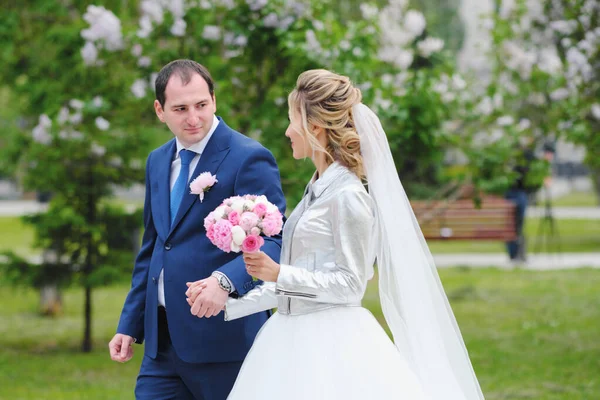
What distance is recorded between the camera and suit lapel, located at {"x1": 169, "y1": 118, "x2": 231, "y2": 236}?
4.18 meters

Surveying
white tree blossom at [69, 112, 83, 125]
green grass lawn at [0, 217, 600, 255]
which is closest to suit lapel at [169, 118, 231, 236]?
white tree blossom at [69, 112, 83, 125]

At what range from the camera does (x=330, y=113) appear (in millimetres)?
3873

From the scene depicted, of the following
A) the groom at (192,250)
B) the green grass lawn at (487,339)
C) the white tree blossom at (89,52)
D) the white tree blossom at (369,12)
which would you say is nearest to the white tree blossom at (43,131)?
the white tree blossom at (89,52)

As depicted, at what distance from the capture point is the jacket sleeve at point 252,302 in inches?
154

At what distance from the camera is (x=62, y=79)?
1001 cm

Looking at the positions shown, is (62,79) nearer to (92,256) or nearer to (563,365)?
(92,256)

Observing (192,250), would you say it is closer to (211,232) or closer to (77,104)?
(211,232)

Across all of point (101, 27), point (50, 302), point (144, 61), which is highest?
point (101, 27)

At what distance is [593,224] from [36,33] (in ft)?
57.9

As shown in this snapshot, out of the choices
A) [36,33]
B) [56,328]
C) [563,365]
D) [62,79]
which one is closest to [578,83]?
[563,365]

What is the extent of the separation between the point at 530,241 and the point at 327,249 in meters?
18.6

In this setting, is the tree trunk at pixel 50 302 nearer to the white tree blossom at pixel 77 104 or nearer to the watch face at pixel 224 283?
the white tree blossom at pixel 77 104

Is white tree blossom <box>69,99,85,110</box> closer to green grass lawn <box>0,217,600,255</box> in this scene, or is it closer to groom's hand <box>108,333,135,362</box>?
groom's hand <box>108,333,135,362</box>

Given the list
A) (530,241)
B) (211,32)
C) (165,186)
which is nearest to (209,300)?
(165,186)
